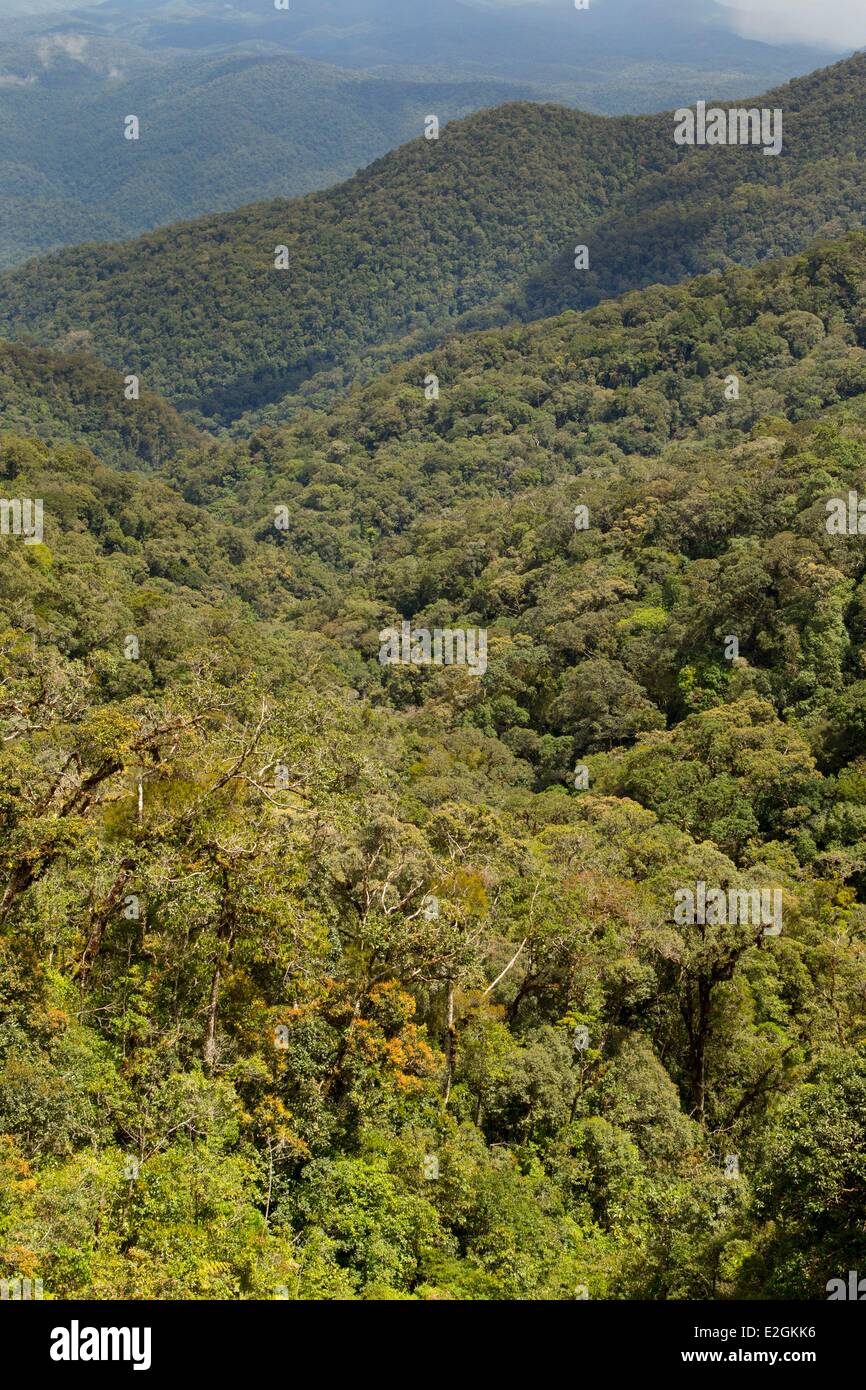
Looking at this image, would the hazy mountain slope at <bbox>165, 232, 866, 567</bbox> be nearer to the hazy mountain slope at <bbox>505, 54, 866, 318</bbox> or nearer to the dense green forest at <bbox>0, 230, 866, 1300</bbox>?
the hazy mountain slope at <bbox>505, 54, 866, 318</bbox>

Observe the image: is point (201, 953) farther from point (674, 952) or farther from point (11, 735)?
point (674, 952)

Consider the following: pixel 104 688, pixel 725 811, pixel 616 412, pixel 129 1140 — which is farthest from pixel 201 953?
pixel 616 412

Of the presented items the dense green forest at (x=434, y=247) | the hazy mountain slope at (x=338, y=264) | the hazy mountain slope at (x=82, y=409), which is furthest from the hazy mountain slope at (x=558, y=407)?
the hazy mountain slope at (x=338, y=264)

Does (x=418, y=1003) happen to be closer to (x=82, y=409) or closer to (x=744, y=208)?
(x=82, y=409)

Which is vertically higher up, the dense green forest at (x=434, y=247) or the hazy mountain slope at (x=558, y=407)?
the dense green forest at (x=434, y=247)

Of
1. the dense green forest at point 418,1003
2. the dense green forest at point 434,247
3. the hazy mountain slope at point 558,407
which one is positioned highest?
the dense green forest at point 434,247

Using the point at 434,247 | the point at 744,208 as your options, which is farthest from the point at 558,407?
the point at 434,247

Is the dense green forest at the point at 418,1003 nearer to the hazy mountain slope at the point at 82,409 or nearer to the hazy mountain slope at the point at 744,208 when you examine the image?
the hazy mountain slope at the point at 82,409

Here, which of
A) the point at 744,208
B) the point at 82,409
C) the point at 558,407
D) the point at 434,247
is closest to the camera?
the point at 558,407
